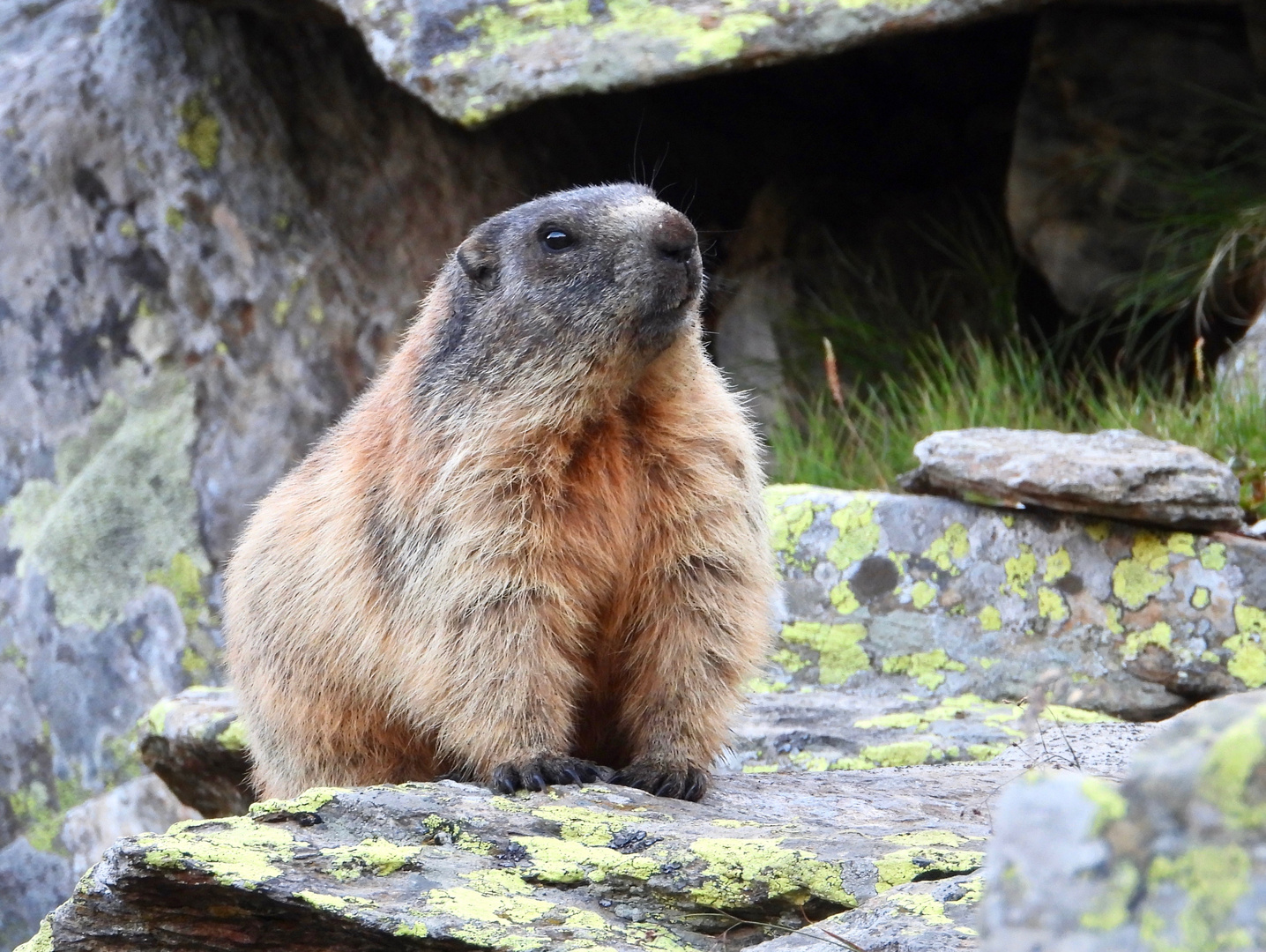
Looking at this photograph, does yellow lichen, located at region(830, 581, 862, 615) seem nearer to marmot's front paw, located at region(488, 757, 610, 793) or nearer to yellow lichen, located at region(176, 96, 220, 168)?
marmot's front paw, located at region(488, 757, 610, 793)

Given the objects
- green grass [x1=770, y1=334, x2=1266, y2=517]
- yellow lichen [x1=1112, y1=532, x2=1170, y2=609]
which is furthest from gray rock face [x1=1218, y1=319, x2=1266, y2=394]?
yellow lichen [x1=1112, y1=532, x2=1170, y2=609]

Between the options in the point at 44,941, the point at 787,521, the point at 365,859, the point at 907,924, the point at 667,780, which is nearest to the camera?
the point at 907,924

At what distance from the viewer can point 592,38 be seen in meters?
7.81

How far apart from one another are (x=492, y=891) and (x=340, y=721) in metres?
2.04

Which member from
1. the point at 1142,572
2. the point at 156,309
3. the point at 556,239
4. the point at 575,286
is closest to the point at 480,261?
the point at 556,239

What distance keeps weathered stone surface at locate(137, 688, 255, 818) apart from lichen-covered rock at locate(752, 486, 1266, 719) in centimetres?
240

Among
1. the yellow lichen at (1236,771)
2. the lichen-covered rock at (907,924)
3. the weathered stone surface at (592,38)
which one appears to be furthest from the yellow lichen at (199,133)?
the yellow lichen at (1236,771)

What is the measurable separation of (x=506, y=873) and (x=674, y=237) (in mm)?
2155

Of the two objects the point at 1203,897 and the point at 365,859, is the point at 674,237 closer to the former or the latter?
the point at 365,859

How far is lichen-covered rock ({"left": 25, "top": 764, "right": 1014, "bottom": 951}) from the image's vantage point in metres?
3.23

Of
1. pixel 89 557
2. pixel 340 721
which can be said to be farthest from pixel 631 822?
pixel 89 557

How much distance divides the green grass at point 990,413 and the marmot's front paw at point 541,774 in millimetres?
3784

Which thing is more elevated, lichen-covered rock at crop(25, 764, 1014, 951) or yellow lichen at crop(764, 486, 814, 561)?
lichen-covered rock at crop(25, 764, 1014, 951)

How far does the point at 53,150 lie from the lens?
9.10 meters
